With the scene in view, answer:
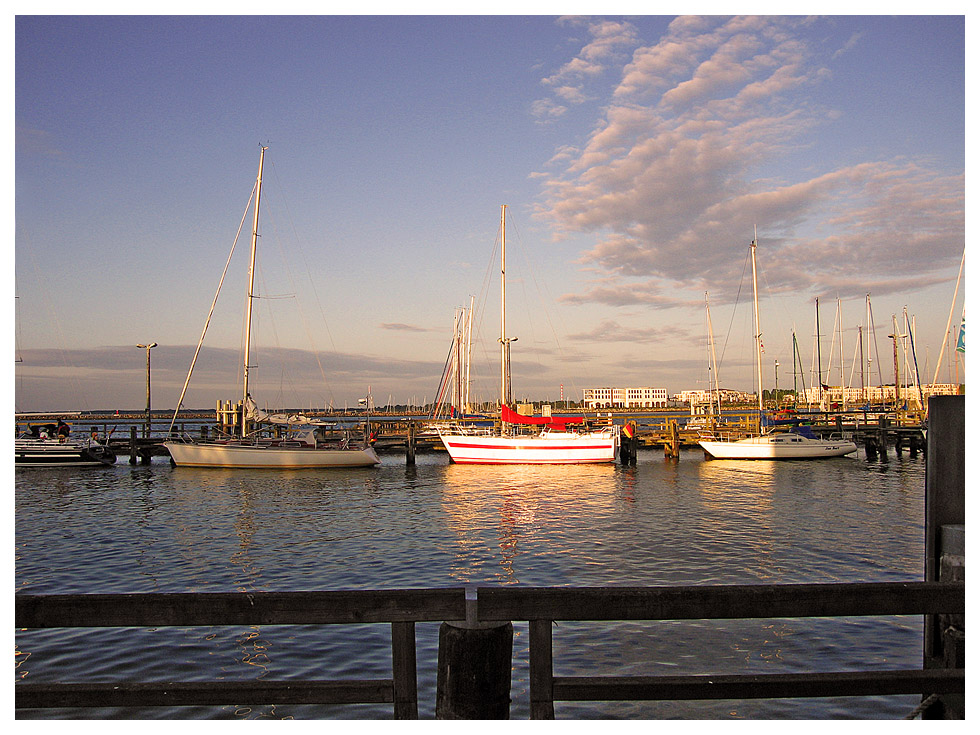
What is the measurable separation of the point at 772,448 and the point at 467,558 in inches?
1621

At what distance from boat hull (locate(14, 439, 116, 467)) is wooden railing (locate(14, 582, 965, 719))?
171 feet

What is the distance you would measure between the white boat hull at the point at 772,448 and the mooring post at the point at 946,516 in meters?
51.5

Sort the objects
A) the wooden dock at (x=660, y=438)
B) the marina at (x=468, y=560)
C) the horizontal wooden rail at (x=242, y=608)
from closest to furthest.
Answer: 1. the horizontal wooden rail at (x=242, y=608)
2. the marina at (x=468, y=560)
3. the wooden dock at (x=660, y=438)

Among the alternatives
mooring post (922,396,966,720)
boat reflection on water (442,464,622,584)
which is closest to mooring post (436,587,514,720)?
mooring post (922,396,966,720)

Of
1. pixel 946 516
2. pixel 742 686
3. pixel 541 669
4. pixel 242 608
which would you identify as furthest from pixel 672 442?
pixel 242 608

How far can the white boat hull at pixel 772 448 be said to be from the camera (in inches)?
2126

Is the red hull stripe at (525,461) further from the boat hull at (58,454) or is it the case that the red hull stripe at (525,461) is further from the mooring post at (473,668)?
the mooring post at (473,668)

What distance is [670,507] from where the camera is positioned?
30.0m

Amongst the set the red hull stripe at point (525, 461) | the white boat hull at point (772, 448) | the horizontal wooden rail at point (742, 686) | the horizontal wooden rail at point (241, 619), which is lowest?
the red hull stripe at point (525, 461)

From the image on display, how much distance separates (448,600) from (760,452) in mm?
54252

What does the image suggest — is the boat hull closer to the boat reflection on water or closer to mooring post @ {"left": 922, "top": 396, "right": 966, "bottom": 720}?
the boat reflection on water

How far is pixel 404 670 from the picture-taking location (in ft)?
14.1

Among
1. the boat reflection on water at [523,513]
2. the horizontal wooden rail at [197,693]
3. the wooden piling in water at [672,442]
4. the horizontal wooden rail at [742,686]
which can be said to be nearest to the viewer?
the horizontal wooden rail at [197,693]

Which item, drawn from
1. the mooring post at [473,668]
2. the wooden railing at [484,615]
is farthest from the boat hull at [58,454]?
the mooring post at [473,668]
